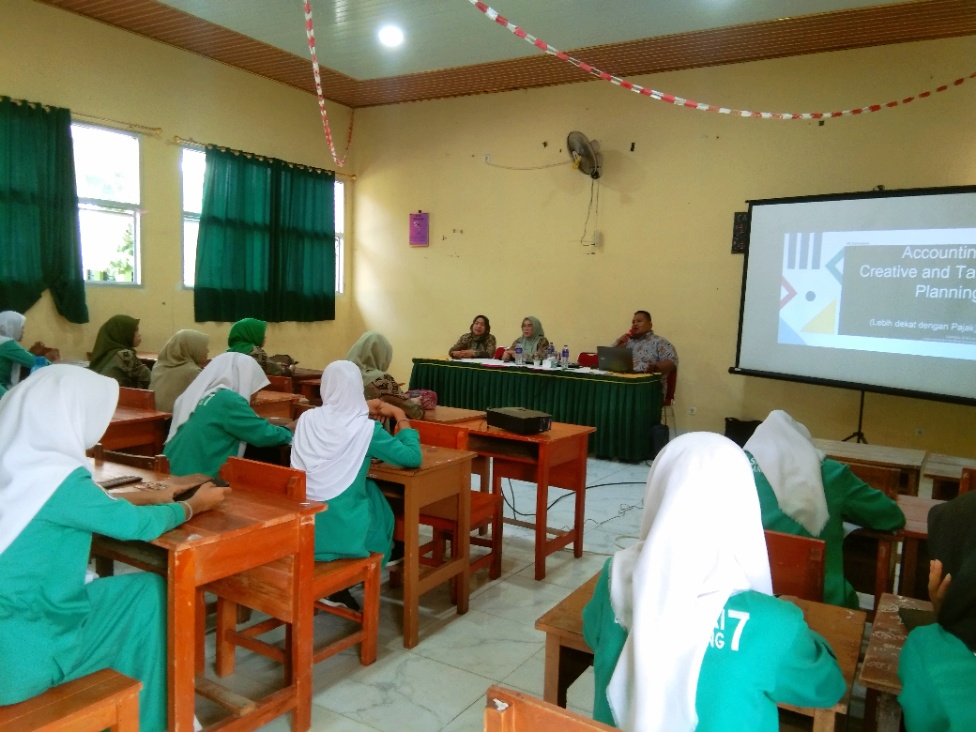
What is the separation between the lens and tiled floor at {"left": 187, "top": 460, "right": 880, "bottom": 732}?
90.0 inches

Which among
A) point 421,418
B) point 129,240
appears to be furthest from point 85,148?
point 421,418

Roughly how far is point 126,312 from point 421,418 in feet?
14.7

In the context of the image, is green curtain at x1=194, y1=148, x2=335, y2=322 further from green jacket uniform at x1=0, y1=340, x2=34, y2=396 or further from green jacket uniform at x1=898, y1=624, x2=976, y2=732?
green jacket uniform at x1=898, y1=624, x2=976, y2=732

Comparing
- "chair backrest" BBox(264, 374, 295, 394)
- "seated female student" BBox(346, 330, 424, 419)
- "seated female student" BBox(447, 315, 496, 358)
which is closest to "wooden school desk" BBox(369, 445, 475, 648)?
"seated female student" BBox(346, 330, 424, 419)

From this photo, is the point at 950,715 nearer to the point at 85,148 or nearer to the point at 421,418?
the point at 421,418

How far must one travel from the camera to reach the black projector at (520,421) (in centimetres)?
343

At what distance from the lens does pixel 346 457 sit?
263 centimetres

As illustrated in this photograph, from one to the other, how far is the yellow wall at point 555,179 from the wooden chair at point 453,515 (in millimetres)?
4048

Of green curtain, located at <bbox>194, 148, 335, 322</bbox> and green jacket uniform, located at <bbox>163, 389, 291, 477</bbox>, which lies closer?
green jacket uniform, located at <bbox>163, 389, 291, 477</bbox>

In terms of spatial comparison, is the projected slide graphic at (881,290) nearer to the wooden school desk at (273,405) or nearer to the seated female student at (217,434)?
the wooden school desk at (273,405)

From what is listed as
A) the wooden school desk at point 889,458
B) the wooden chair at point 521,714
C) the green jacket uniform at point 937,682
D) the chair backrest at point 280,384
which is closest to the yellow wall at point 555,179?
the chair backrest at point 280,384

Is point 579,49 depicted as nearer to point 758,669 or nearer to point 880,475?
point 880,475

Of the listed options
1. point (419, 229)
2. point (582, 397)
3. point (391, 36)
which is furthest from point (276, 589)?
point (419, 229)

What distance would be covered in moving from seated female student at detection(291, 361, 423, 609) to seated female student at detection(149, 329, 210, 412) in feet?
5.67
